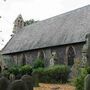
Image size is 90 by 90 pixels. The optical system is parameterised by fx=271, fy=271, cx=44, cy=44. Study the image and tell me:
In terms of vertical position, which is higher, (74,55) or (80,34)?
(80,34)

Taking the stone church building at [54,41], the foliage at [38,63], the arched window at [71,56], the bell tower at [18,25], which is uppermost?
the bell tower at [18,25]

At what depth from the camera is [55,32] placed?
1192 inches

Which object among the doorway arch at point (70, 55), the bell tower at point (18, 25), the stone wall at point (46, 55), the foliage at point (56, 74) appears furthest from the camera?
the bell tower at point (18, 25)

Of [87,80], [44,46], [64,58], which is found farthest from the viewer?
[44,46]

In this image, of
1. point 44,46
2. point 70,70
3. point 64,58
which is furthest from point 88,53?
point 44,46

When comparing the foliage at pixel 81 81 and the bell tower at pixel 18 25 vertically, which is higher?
the bell tower at pixel 18 25

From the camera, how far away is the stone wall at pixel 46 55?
25822 mm

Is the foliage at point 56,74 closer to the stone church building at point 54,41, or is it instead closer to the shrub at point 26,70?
the stone church building at point 54,41

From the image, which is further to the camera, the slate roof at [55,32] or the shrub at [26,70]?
the shrub at [26,70]

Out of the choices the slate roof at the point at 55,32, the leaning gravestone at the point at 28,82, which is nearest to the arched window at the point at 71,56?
the slate roof at the point at 55,32

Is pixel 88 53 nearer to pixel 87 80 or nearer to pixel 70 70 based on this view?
pixel 87 80

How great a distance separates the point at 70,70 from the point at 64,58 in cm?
241

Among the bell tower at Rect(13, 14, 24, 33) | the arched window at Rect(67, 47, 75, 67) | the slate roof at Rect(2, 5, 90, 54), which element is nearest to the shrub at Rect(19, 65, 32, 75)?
the slate roof at Rect(2, 5, 90, 54)

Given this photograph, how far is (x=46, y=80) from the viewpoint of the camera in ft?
81.6
